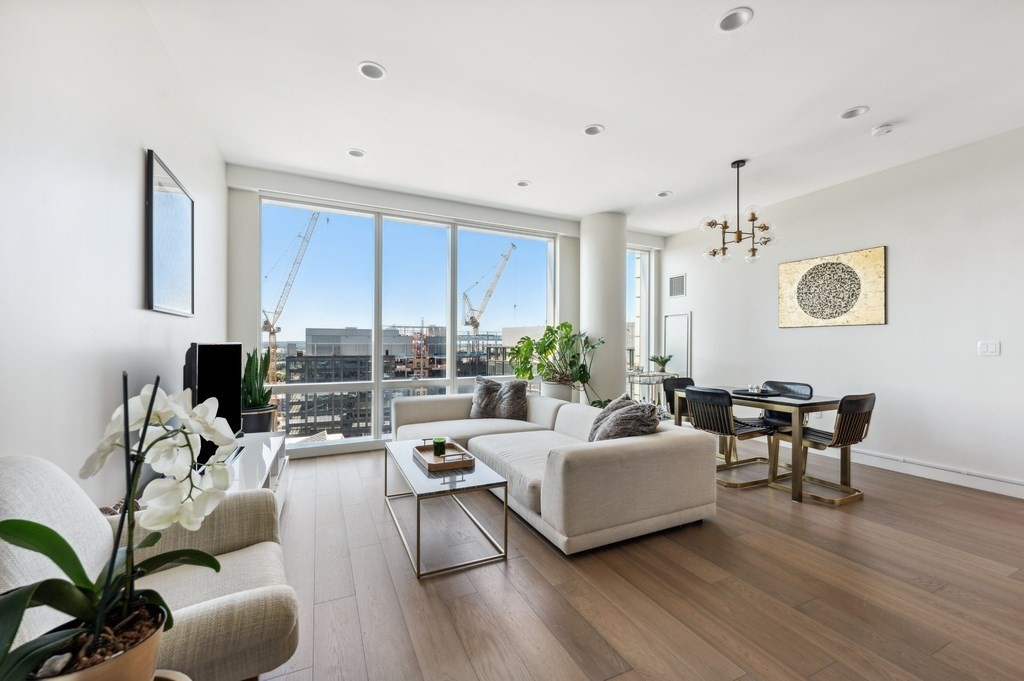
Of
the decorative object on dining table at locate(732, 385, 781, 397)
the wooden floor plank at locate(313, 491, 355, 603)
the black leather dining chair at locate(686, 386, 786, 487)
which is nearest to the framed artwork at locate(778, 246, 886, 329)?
the decorative object on dining table at locate(732, 385, 781, 397)

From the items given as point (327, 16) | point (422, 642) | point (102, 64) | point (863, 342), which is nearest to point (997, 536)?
point (863, 342)

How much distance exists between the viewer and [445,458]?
9.03 ft

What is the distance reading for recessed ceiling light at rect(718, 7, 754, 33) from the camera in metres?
2.18

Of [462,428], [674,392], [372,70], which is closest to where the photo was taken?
[372,70]

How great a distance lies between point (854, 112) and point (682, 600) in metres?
3.52

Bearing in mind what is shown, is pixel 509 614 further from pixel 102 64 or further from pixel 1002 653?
pixel 102 64

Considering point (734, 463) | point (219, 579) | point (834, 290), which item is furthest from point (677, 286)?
point (219, 579)

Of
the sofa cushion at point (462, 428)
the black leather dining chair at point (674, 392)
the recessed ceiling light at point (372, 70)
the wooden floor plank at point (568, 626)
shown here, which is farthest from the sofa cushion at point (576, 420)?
the recessed ceiling light at point (372, 70)

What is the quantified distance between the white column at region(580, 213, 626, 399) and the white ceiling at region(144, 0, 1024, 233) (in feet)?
4.11

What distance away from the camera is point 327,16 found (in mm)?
2268

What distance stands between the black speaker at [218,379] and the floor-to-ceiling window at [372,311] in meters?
1.74

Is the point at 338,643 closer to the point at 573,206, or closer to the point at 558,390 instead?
the point at 558,390

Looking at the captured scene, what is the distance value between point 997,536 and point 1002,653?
4.99 feet

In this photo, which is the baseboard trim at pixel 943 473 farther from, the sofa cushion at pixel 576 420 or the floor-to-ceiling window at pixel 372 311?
the floor-to-ceiling window at pixel 372 311
